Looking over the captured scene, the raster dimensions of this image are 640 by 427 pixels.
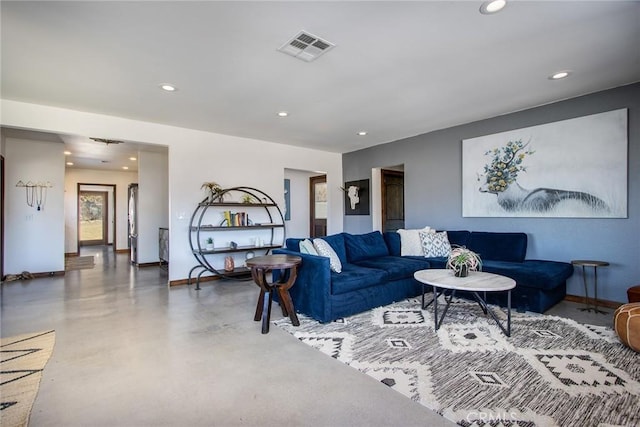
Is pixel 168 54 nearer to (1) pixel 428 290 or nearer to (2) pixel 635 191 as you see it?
(1) pixel 428 290

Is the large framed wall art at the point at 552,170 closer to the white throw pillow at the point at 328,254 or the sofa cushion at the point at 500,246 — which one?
the sofa cushion at the point at 500,246

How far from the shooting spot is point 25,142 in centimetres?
570

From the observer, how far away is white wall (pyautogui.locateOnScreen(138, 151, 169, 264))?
707 cm

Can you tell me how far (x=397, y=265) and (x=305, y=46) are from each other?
276 centimetres

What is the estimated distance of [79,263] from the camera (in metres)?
7.29

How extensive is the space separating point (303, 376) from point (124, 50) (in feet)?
9.99

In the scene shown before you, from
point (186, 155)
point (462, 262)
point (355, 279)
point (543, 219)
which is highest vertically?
point (186, 155)

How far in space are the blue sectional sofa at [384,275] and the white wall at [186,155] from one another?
7.37 ft

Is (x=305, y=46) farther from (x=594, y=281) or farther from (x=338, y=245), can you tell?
(x=594, y=281)

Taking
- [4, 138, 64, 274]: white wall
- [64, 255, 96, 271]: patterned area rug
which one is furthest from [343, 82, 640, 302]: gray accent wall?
[64, 255, 96, 271]: patterned area rug

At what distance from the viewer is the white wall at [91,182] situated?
9.10 meters

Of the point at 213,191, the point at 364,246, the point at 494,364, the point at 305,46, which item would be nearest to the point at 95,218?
the point at 213,191

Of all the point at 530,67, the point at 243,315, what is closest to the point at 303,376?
the point at 243,315

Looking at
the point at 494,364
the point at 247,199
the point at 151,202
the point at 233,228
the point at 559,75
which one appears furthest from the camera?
the point at 151,202
